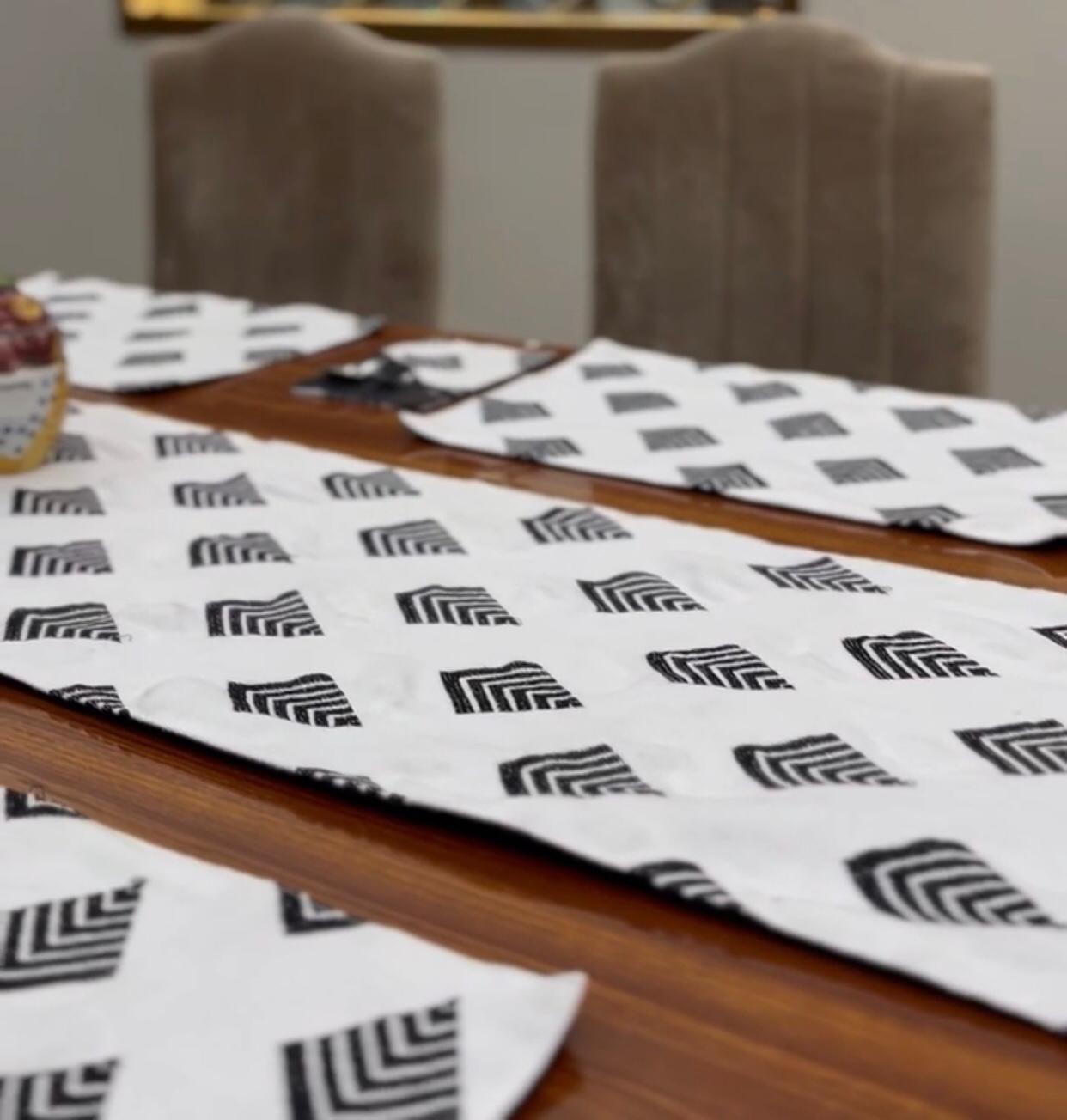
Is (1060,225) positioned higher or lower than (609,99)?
lower

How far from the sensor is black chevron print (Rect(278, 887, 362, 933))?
1.51 ft

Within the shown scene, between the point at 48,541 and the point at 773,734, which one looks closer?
the point at 773,734

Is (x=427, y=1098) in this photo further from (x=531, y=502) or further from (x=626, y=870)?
(x=531, y=502)

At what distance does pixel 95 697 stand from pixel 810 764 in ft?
0.97

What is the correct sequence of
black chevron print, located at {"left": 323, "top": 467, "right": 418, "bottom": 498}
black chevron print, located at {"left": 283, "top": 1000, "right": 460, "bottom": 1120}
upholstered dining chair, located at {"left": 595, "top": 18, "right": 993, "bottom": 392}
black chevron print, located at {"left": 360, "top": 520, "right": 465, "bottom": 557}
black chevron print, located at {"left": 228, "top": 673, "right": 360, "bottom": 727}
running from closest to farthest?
black chevron print, located at {"left": 283, "top": 1000, "right": 460, "bottom": 1120}, black chevron print, located at {"left": 228, "top": 673, "right": 360, "bottom": 727}, black chevron print, located at {"left": 360, "top": 520, "right": 465, "bottom": 557}, black chevron print, located at {"left": 323, "top": 467, "right": 418, "bottom": 498}, upholstered dining chair, located at {"left": 595, "top": 18, "right": 993, "bottom": 392}

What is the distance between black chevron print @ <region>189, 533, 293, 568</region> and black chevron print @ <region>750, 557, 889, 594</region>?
258 mm

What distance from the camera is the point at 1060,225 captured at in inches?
88.7

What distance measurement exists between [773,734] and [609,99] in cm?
118

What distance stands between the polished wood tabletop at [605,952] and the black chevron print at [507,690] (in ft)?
0.27

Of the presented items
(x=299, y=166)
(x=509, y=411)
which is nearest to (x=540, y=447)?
(x=509, y=411)

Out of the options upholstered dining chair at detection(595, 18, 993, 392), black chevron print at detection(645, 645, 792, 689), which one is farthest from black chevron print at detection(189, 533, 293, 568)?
upholstered dining chair at detection(595, 18, 993, 392)

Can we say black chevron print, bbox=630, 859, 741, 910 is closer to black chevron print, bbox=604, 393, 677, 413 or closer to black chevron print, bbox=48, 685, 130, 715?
black chevron print, bbox=48, 685, 130, 715

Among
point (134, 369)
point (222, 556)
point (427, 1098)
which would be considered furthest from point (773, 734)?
point (134, 369)

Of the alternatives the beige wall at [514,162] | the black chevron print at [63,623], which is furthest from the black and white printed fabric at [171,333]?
the beige wall at [514,162]
